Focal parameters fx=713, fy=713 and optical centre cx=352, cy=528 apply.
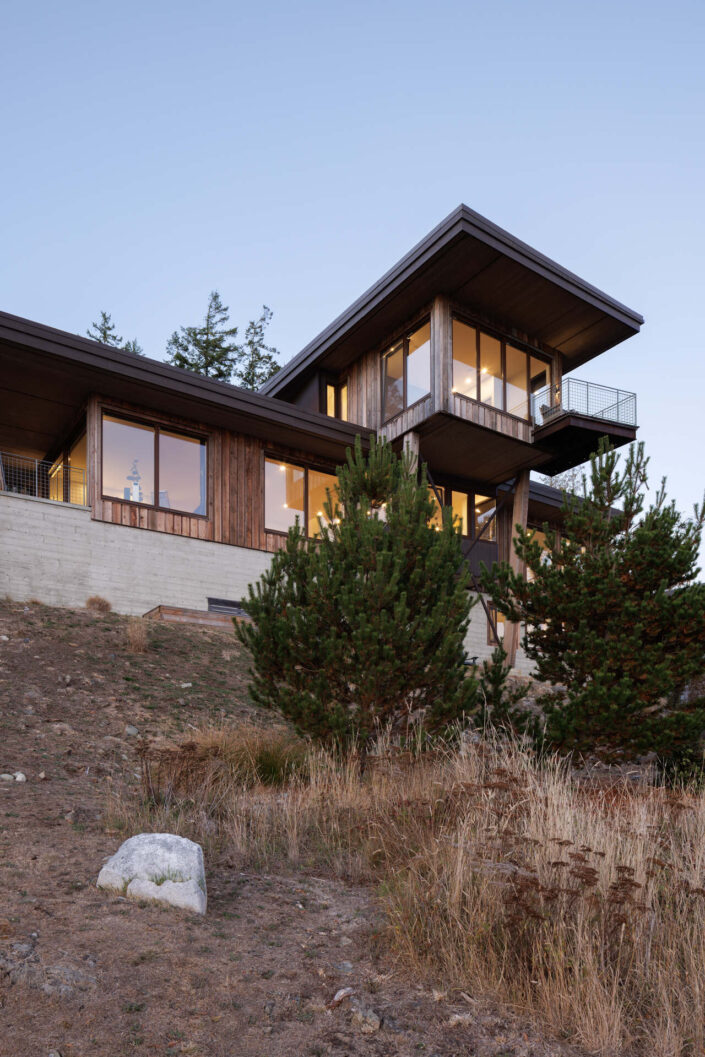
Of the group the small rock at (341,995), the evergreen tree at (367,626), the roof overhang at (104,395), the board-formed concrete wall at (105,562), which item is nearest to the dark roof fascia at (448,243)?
the roof overhang at (104,395)

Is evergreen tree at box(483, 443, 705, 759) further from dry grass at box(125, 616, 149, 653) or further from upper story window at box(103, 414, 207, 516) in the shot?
upper story window at box(103, 414, 207, 516)

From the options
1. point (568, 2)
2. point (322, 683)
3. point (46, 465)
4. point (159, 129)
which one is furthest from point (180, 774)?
point (159, 129)

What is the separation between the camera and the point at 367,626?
6.97m

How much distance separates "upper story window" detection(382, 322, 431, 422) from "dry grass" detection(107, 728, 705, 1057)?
1246 centimetres

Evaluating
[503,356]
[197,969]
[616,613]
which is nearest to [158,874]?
[197,969]

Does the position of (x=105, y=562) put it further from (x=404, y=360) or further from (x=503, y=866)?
(x=503, y=866)

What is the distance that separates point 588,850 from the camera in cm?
377

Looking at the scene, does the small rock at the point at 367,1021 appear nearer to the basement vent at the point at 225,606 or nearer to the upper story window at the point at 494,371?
the basement vent at the point at 225,606

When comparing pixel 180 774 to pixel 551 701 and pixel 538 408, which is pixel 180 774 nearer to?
pixel 551 701

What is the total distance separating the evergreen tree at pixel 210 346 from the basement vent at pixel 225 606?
21081 mm

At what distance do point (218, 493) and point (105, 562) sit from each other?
3.21m

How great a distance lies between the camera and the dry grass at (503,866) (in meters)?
3.25

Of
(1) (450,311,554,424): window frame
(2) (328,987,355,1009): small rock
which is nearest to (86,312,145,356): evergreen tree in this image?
(1) (450,311,554,424): window frame

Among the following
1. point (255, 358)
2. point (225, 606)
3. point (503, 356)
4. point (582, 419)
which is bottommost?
point (225, 606)
